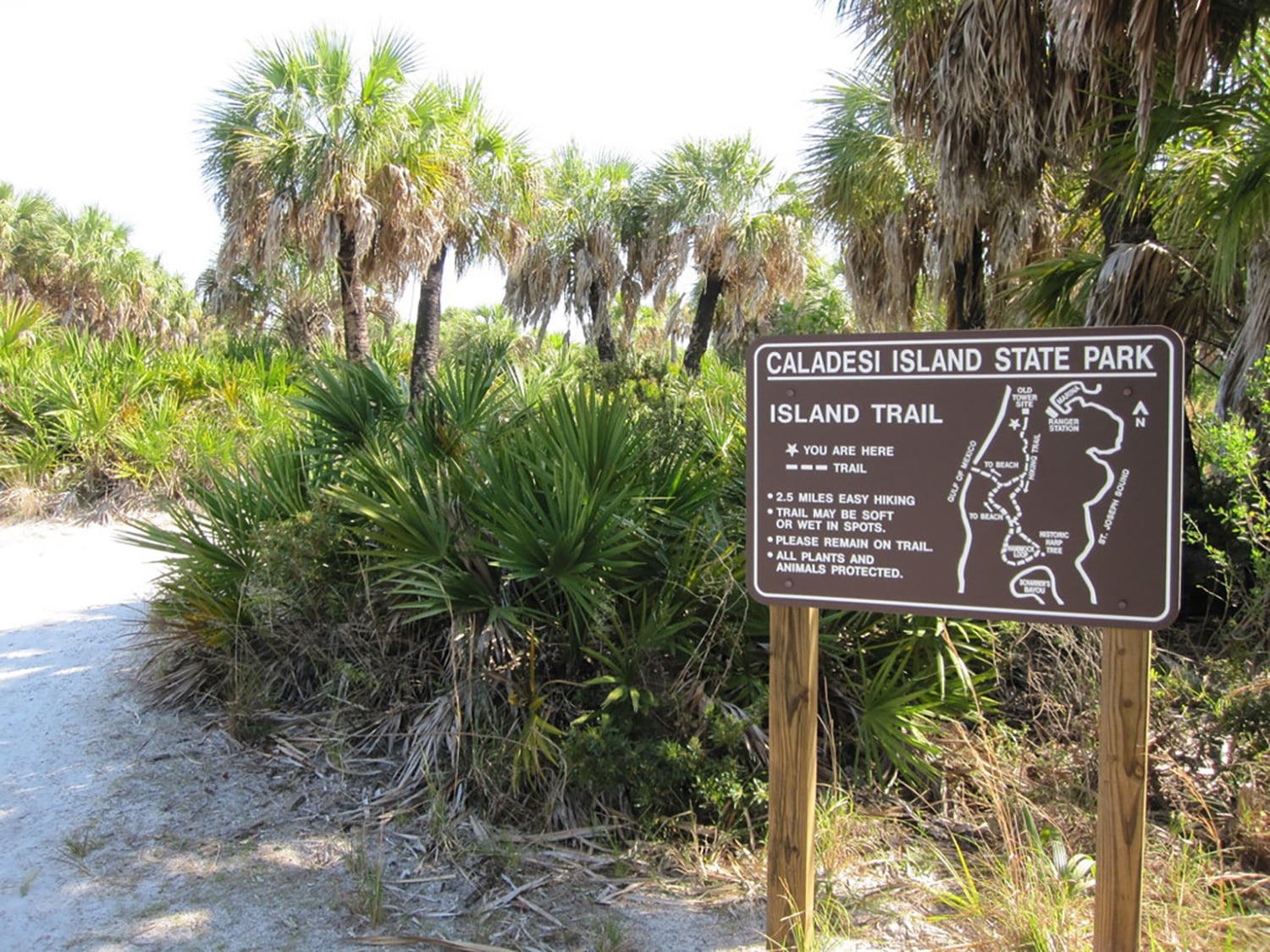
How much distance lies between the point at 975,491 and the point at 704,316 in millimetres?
20118

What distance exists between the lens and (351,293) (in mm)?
14492

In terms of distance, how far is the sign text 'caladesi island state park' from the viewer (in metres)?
2.67

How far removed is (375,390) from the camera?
6211 mm

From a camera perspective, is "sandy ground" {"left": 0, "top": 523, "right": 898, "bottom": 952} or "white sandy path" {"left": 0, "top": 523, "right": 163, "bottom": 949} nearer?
"sandy ground" {"left": 0, "top": 523, "right": 898, "bottom": 952}

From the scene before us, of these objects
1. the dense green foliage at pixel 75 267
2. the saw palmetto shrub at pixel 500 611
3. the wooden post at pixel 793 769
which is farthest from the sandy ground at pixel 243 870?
the dense green foliage at pixel 75 267

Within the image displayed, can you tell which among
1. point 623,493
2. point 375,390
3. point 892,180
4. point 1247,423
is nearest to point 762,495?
point 623,493

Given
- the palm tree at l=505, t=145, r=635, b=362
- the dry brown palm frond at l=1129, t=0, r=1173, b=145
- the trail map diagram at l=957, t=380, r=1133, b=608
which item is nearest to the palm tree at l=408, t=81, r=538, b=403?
the palm tree at l=505, t=145, r=635, b=362

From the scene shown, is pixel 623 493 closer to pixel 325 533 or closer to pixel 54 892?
pixel 325 533

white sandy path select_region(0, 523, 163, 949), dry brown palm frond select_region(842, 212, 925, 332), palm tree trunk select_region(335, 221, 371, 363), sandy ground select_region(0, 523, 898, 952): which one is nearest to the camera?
sandy ground select_region(0, 523, 898, 952)

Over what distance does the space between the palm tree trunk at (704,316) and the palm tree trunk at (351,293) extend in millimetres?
8508

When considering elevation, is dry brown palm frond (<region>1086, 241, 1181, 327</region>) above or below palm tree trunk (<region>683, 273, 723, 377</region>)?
below

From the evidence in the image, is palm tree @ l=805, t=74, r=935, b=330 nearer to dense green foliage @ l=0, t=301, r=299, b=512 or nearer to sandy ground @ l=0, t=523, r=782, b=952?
dense green foliage @ l=0, t=301, r=299, b=512

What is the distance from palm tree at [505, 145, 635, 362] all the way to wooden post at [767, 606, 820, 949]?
754 inches

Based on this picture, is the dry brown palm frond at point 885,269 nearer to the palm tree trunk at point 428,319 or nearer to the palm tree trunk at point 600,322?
the palm tree trunk at point 428,319
